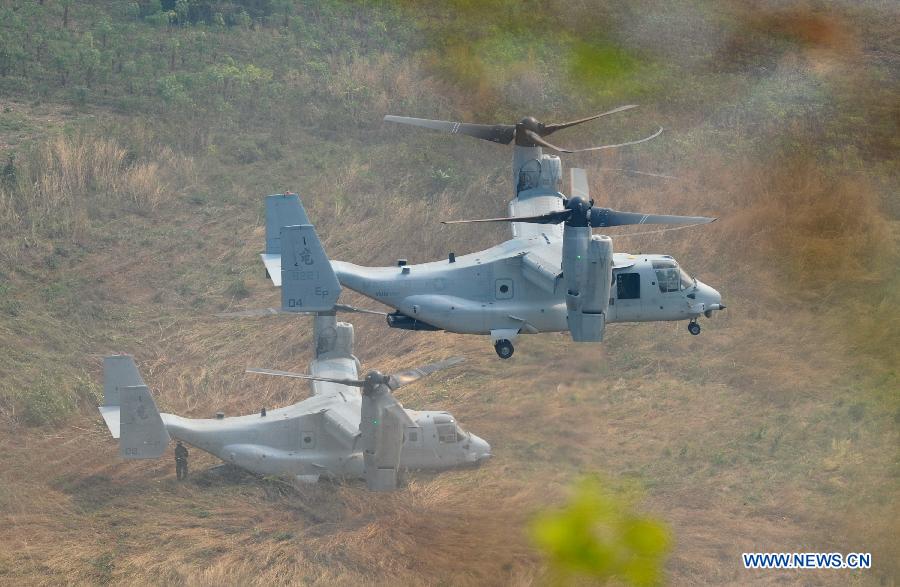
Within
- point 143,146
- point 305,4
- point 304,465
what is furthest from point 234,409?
point 305,4

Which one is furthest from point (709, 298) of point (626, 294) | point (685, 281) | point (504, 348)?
point (504, 348)

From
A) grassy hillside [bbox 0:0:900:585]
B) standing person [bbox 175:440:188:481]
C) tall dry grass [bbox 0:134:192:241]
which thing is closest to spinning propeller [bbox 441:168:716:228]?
grassy hillside [bbox 0:0:900:585]

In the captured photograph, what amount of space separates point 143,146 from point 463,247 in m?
20.6

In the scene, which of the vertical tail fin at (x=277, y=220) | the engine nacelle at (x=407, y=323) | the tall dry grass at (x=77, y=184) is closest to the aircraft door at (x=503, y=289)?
the engine nacelle at (x=407, y=323)

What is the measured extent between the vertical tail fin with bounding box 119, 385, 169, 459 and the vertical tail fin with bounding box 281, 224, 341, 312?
551 centimetres

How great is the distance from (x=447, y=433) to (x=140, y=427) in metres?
10.4

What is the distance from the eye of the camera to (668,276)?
49156 millimetres

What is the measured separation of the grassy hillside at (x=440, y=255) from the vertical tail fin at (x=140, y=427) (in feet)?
5.84

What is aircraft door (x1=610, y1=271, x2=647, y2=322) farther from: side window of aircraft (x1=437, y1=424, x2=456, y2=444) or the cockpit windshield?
side window of aircraft (x1=437, y1=424, x2=456, y2=444)

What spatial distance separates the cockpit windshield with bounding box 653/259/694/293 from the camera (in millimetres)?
49094

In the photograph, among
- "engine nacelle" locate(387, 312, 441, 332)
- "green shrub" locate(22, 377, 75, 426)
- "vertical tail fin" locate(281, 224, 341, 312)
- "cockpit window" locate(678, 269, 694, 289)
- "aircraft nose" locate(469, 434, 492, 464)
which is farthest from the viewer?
"green shrub" locate(22, 377, 75, 426)

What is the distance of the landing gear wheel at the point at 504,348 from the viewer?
47.8 meters

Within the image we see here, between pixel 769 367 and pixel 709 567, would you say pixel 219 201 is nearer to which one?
pixel 769 367

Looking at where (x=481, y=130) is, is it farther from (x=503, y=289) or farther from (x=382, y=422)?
(x=382, y=422)
